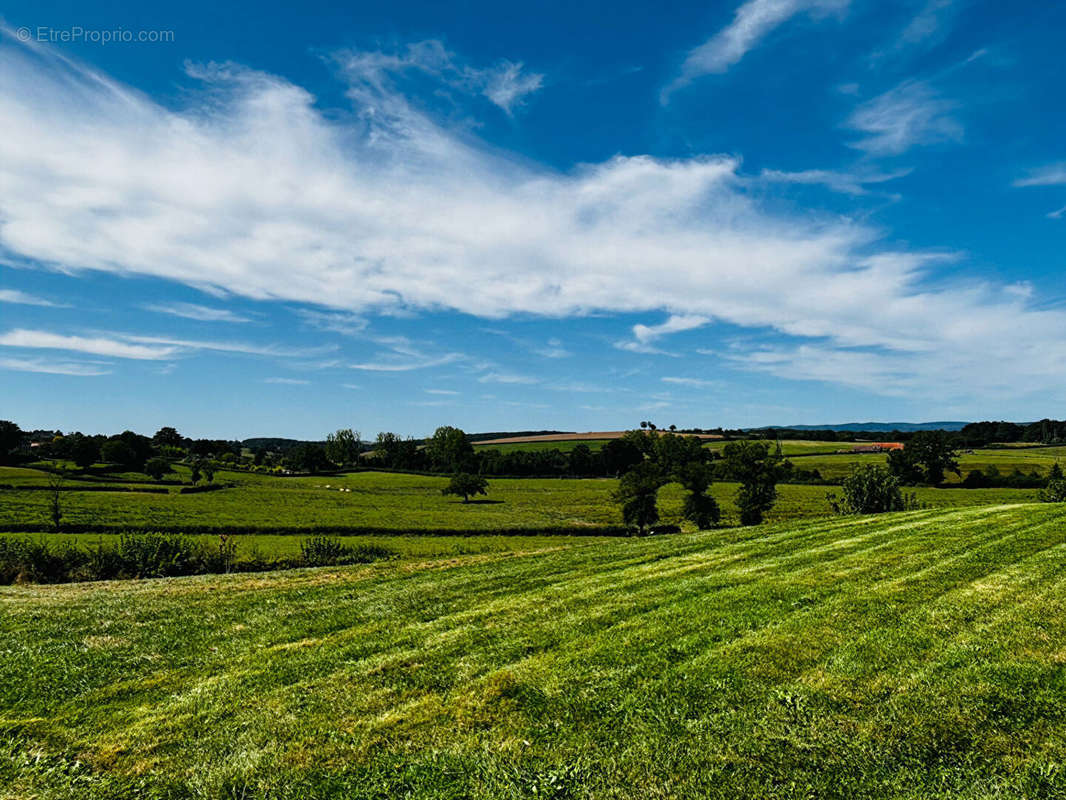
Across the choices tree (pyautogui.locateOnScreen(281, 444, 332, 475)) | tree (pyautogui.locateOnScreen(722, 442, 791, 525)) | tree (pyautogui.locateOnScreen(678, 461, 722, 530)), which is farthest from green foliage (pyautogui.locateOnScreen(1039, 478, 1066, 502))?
tree (pyautogui.locateOnScreen(281, 444, 332, 475))

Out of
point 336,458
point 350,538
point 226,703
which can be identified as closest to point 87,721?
point 226,703

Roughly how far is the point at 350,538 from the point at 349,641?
162 ft

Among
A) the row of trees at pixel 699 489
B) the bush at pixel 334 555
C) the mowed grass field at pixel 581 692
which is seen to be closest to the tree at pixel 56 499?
the bush at pixel 334 555

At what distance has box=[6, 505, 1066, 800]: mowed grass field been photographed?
254 inches

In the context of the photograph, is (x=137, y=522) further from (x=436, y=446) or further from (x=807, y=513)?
(x=436, y=446)

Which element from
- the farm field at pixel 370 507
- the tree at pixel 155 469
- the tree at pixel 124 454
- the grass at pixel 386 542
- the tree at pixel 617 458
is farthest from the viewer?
the tree at pixel 617 458

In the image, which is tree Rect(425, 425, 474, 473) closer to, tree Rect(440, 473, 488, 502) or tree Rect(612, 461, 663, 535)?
tree Rect(440, 473, 488, 502)

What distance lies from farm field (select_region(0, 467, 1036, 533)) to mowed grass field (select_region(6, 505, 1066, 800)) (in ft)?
169

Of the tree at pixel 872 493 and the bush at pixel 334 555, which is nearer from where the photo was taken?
the bush at pixel 334 555

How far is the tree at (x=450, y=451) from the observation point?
15850cm

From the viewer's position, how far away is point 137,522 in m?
62.3

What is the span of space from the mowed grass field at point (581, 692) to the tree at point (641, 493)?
47629 mm

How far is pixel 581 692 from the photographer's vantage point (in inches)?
331

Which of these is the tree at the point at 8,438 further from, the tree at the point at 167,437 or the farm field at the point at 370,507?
the tree at the point at 167,437
